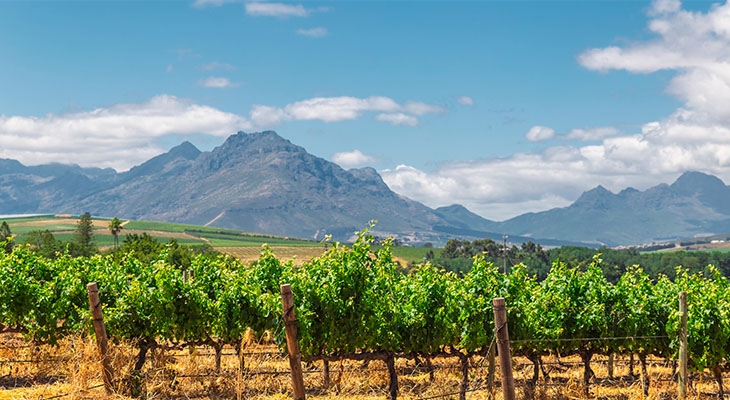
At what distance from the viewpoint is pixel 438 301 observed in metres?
12.5

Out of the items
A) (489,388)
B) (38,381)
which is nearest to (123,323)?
(38,381)

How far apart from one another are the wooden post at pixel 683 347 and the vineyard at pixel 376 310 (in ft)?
1.22

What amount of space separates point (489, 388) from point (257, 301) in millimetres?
5237

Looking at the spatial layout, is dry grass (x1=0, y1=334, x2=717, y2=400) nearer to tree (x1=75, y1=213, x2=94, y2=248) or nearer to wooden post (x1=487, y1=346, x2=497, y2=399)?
wooden post (x1=487, y1=346, x2=497, y2=399)

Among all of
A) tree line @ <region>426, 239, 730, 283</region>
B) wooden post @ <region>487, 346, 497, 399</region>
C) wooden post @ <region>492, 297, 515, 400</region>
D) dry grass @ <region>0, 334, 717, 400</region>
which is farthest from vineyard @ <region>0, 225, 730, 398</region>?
tree line @ <region>426, 239, 730, 283</region>

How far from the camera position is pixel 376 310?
11758mm

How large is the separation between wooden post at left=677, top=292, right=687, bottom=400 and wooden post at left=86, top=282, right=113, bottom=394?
11003 millimetres

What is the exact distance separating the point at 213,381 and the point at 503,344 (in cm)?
665

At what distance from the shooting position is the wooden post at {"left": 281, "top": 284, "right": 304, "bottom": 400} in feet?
28.6

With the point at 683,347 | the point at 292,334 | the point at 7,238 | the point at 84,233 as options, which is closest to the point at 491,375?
the point at 683,347

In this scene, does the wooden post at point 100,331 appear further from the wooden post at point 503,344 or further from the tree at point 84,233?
the tree at point 84,233

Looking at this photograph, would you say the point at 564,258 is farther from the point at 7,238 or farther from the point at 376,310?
the point at 7,238

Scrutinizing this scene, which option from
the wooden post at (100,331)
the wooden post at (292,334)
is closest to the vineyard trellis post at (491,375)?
the wooden post at (292,334)

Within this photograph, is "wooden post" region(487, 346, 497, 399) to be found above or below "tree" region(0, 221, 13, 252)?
below
